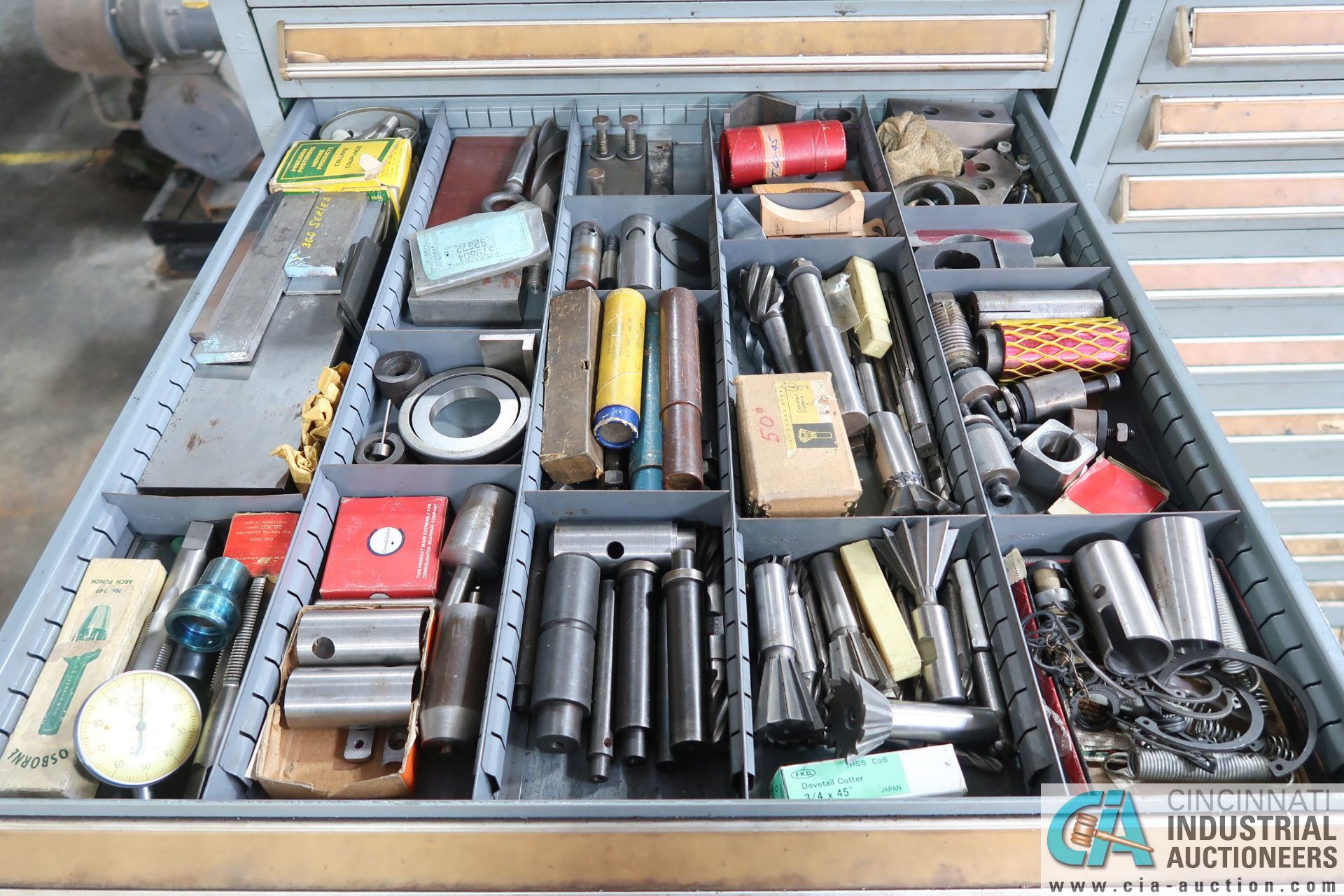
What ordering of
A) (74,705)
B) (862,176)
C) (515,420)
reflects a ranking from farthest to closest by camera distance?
1. (862,176)
2. (515,420)
3. (74,705)

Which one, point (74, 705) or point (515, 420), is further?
point (515, 420)

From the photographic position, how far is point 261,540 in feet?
5.40

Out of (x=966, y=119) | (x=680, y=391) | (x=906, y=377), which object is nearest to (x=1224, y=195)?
(x=966, y=119)

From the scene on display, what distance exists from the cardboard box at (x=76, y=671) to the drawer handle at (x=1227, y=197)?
2747 millimetres

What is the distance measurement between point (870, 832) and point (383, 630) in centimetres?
87

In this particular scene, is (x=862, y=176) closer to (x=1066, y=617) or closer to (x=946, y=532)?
(x=946, y=532)

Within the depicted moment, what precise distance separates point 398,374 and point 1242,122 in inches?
94.5

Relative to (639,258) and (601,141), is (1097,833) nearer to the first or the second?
(639,258)

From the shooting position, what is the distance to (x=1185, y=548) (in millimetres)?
1529

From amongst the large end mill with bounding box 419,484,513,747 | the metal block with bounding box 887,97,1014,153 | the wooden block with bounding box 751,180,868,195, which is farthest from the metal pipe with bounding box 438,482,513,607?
the metal block with bounding box 887,97,1014,153

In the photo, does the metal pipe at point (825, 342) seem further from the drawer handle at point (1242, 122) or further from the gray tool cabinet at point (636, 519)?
the drawer handle at point (1242, 122)

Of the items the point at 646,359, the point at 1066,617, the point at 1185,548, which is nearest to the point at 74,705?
the point at 646,359

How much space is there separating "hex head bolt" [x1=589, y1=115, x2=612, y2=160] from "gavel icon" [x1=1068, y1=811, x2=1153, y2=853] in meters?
2.02
